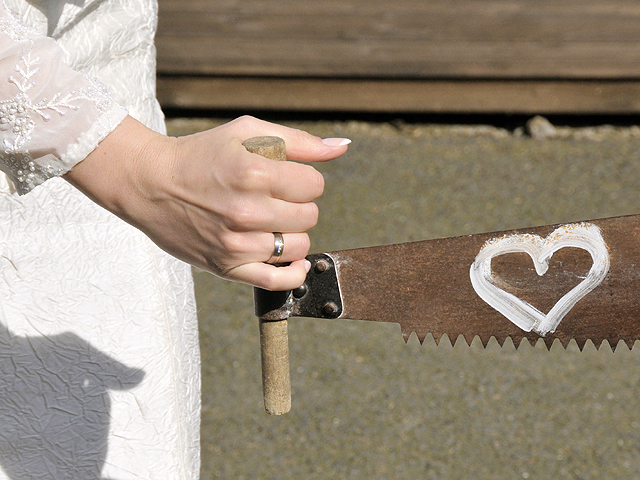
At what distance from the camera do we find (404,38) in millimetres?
4316

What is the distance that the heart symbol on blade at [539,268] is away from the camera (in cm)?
107

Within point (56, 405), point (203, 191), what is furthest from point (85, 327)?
point (203, 191)

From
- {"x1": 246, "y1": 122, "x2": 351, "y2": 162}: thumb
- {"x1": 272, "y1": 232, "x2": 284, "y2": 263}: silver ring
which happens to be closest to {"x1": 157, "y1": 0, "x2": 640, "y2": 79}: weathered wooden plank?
{"x1": 246, "y1": 122, "x2": 351, "y2": 162}: thumb

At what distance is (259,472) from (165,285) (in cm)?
158

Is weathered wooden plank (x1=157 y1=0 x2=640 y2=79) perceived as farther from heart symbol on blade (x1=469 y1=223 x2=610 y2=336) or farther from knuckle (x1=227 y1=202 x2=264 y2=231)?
knuckle (x1=227 y1=202 x2=264 y2=231)

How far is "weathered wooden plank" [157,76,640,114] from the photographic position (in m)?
4.39

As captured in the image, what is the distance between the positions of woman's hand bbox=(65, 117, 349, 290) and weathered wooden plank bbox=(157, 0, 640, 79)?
376cm

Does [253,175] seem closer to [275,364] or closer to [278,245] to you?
[278,245]

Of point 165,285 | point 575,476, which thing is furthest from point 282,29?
point 165,285

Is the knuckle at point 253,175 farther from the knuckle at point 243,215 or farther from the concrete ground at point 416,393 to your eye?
the concrete ground at point 416,393

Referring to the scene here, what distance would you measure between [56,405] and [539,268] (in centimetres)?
81

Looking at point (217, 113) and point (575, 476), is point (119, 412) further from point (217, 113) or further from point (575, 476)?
point (217, 113)

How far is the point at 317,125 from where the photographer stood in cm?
466

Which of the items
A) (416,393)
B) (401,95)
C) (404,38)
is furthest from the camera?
(401,95)
